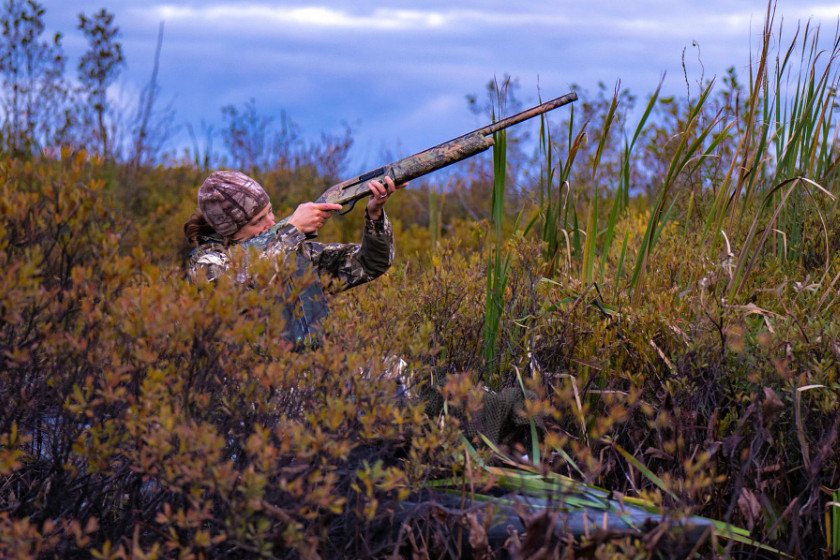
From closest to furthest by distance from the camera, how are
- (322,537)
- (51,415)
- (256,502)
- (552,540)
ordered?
(256,502), (322,537), (552,540), (51,415)

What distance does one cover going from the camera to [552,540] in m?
2.61

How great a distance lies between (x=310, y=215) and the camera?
427cm

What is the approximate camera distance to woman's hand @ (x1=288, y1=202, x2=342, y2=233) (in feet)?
13.9

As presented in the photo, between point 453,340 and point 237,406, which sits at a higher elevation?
point 237,406

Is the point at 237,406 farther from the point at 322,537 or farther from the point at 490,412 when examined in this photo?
the point at 490,412

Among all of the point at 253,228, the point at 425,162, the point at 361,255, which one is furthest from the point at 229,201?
the point at 425,162

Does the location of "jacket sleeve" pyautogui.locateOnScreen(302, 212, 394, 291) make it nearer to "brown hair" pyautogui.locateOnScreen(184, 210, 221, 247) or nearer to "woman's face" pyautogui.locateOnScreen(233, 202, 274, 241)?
"woman's face" pyautogui.locateOnScreen(233, 202, 274, 241)

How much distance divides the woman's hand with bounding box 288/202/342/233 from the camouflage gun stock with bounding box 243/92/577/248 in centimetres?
6

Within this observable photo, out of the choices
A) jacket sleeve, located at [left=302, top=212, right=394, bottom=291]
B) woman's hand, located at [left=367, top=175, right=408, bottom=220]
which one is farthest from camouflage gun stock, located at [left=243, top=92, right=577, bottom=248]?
jacket sleeve, located at [left=302, top=212, right=394, bottom=291]

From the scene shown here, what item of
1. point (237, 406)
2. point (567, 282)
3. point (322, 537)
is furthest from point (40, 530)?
point (567, 282)

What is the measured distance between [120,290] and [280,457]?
787 mm

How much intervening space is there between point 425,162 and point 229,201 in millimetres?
952

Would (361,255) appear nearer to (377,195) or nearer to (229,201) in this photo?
(377,195)

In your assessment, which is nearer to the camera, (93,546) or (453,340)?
(93,546)
